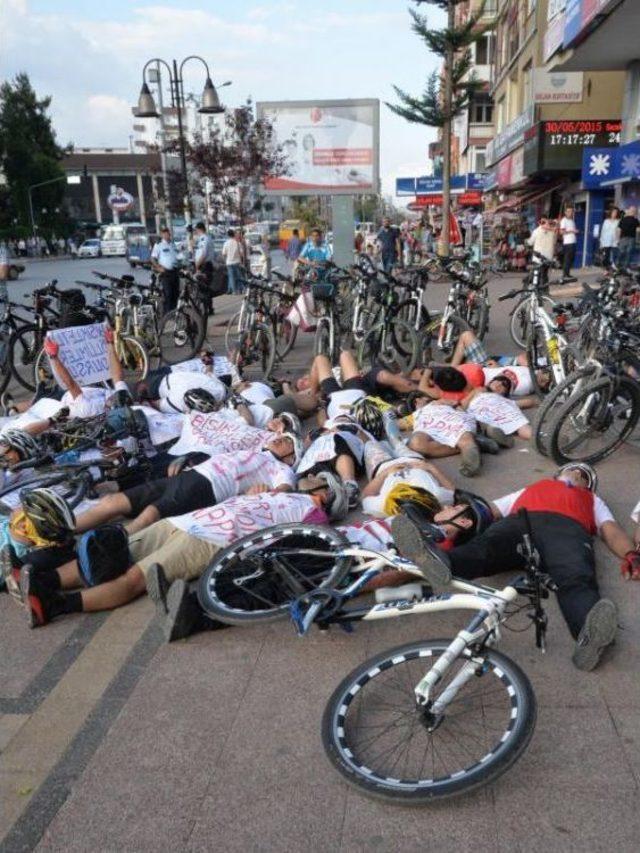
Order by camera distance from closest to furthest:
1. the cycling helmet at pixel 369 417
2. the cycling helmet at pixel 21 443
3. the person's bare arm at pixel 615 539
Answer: the person's bare arm at pixel 615 539, the cycling helmet at pixel 21 443, the cycling helmet at pixel 369 417

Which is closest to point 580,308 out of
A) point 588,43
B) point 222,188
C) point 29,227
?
point 588,43

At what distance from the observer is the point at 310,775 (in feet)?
9.17

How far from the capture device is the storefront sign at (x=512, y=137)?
26878 mm

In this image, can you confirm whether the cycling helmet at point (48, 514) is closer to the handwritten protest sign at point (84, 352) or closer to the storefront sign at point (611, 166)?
the handwritten protest sign at point (84, 352)

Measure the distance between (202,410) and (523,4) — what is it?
115 ft

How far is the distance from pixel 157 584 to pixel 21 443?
8.84ft

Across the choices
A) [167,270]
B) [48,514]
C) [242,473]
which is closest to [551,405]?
[242,473]

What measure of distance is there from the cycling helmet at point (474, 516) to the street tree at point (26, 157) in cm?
6279

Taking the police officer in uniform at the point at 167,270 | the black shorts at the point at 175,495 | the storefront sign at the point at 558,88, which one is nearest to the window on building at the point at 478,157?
the storefront sign at the point at 558,88

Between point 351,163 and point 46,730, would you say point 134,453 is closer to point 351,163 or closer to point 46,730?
point 46,730

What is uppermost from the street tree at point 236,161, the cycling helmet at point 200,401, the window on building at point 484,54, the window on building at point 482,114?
the window on building at point 484,54

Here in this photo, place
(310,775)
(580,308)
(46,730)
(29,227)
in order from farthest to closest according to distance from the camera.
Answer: (29,227)
(580,308)
(46,730)
(310,775)

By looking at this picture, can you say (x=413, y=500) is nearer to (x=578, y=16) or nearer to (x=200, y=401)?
(x=200, y=401)

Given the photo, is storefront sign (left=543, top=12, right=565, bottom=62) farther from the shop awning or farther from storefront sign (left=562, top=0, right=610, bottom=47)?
the shop awning
